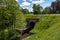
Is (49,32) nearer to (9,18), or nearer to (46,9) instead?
(9,18)

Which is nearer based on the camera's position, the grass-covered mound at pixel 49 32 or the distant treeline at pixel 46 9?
the grass-covered mound at pixel 49 32

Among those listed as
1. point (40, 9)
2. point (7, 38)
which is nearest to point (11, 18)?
point (7, 38)

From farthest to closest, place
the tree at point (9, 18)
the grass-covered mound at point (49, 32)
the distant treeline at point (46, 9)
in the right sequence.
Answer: the distant treeline at point (46, 9) → the tree at point (9, 18) → the grass-covered mound at point (49, 32)

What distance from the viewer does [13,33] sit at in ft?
73.8

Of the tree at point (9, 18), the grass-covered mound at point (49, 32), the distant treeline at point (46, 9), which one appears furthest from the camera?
the distant treeline at point (46, 9)

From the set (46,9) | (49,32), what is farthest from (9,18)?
(46,9)

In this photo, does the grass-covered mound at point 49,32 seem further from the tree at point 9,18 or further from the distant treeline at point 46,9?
the distant treeline at point 46,9

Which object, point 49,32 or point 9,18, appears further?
point 9,18

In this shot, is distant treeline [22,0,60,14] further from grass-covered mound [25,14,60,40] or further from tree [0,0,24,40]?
tree [0,0,24,40]

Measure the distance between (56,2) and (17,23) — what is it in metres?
42.1

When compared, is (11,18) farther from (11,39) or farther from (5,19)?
(11,39)

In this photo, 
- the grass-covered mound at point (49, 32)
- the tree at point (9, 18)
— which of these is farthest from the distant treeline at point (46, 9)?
the tree at point (9, 18)

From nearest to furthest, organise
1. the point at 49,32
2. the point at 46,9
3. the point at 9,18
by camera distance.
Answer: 1. the point at 49,32
2. the point at 9,18
3. the point at 46,9

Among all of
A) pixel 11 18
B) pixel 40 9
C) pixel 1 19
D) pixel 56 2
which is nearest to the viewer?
pixel 1 19
